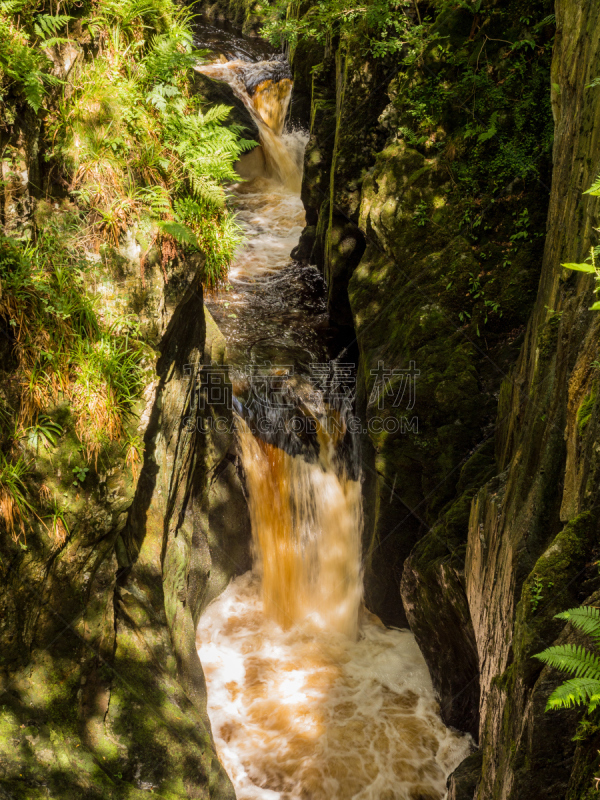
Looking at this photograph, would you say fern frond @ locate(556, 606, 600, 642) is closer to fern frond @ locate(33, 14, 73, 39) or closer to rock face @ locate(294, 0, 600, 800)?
rock face @ locate(294, 0, 600, 800)

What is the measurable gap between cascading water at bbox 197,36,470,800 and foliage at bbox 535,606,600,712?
14.4 ft

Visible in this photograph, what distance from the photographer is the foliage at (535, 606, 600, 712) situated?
2.27 meters

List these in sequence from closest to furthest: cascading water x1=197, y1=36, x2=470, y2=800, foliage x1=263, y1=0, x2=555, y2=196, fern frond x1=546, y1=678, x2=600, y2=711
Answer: fern frond x1=546, y1=678, x2=600, y2=711 → cascading water x1=197, y1=36, x2=470, y2=800 → foliage x1=263, y1=0, x2=555, y2=196

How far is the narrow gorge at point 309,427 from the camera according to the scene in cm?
371

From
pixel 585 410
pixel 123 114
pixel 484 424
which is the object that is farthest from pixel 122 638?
pixel 123 114

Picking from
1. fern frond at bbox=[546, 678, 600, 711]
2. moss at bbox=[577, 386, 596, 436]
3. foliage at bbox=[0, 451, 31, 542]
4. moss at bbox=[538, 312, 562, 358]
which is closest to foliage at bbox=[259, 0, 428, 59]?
moss at bbox=[538, 312, 562, 358]

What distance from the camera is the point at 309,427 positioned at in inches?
313

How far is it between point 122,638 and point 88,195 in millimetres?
Result: 3566

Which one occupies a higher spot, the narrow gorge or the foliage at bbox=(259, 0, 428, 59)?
the foliage at bbox=(259, 0, 428, 59)

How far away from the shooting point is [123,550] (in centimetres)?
478

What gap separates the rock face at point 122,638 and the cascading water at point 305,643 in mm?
1211

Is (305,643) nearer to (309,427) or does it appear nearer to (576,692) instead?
(309,427)

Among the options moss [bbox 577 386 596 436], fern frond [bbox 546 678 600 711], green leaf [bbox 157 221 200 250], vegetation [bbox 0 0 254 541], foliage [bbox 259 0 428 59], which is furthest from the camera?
foliage [bbox 259 0 428 59]

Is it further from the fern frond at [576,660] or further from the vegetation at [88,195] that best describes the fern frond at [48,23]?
the fern frond at [576,660]
